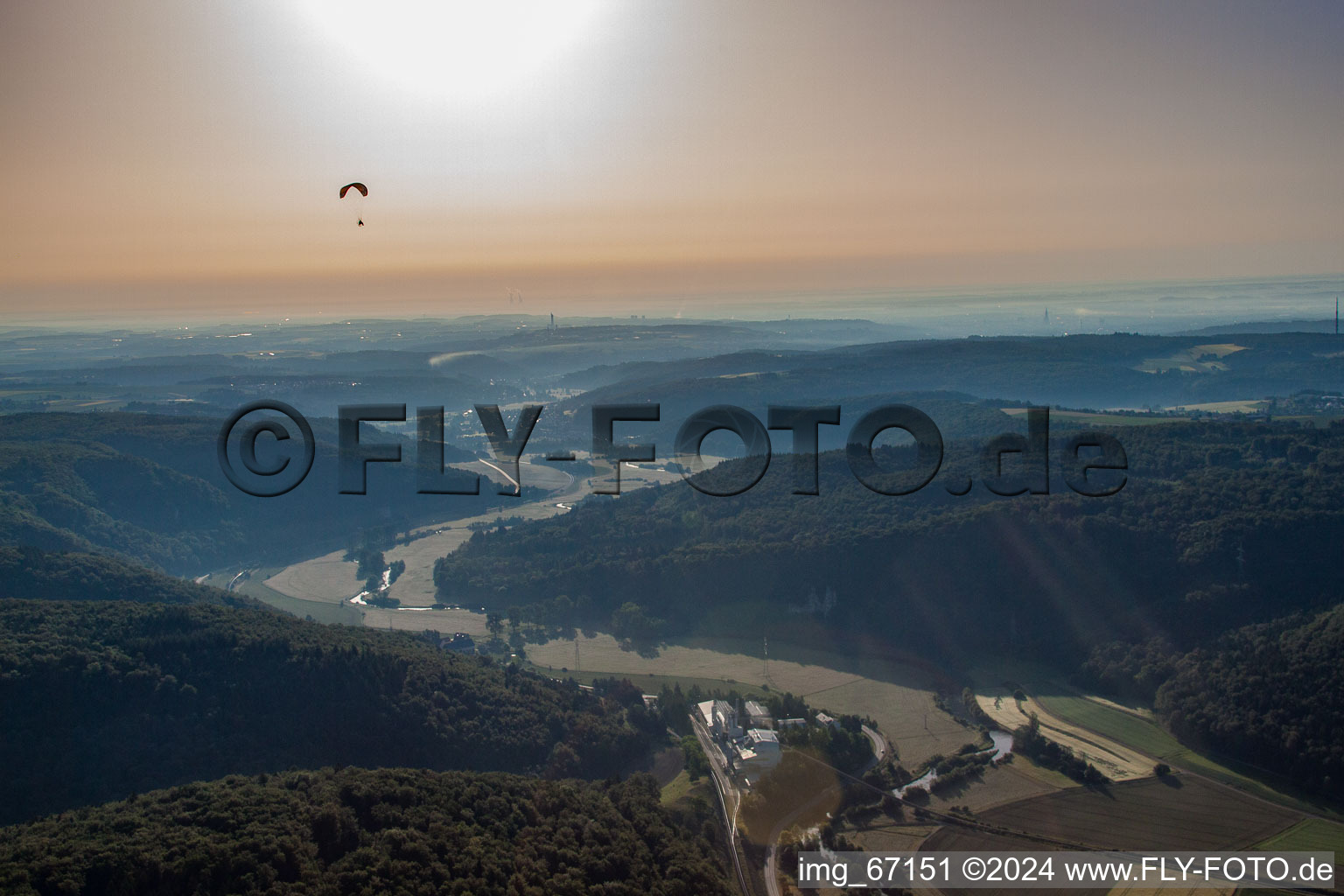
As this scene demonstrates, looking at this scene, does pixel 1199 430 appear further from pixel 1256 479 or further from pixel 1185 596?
pixel 1185 596

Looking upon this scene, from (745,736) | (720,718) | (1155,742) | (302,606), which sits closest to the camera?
(745,736)

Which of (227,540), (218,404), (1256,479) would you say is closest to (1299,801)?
(1256,479)

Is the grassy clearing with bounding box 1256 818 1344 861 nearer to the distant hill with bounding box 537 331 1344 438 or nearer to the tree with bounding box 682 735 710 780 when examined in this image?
the tree with bounding box 682 735 710 780

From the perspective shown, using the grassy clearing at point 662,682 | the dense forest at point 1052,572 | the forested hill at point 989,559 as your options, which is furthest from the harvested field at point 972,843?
the forested hill at point 989,559

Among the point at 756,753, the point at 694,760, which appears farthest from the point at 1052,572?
the point at 694,760

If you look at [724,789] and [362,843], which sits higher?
[362,843]

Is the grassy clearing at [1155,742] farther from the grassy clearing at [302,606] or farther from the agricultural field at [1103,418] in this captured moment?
the agricultural field at [1103,418]

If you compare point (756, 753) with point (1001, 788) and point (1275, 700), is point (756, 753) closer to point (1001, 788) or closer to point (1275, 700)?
point (1001, 788)
